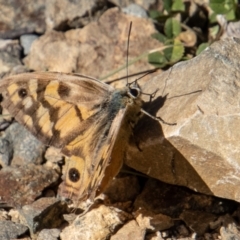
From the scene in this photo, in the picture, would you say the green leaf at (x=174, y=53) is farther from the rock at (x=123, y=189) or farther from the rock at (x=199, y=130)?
the rock at (x=123, y=189)

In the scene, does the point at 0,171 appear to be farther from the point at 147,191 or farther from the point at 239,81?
the point at 239,81

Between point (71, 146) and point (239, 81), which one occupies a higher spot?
point (239, 81)

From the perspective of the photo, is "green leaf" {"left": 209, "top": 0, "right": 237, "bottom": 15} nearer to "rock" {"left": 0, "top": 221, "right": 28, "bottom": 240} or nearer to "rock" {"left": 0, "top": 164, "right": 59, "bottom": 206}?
"rock" {"left": 0, "top": 164, "right": 59, "bottom": 206}

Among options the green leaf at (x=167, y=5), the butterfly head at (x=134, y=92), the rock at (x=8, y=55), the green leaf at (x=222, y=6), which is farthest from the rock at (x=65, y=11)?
the butterfly head at (x=134, y=92)

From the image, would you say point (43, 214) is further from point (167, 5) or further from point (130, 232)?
point (167, 5)

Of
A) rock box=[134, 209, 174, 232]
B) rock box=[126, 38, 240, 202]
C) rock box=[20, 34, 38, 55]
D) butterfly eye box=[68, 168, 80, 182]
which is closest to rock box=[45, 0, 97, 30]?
rock box=[20, 34, 38, 55]

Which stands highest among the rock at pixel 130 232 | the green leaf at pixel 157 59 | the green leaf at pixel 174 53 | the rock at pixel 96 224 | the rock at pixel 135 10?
the rock at pixel 135 10

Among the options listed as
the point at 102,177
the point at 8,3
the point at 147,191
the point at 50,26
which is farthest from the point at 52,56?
the point at 102,177
